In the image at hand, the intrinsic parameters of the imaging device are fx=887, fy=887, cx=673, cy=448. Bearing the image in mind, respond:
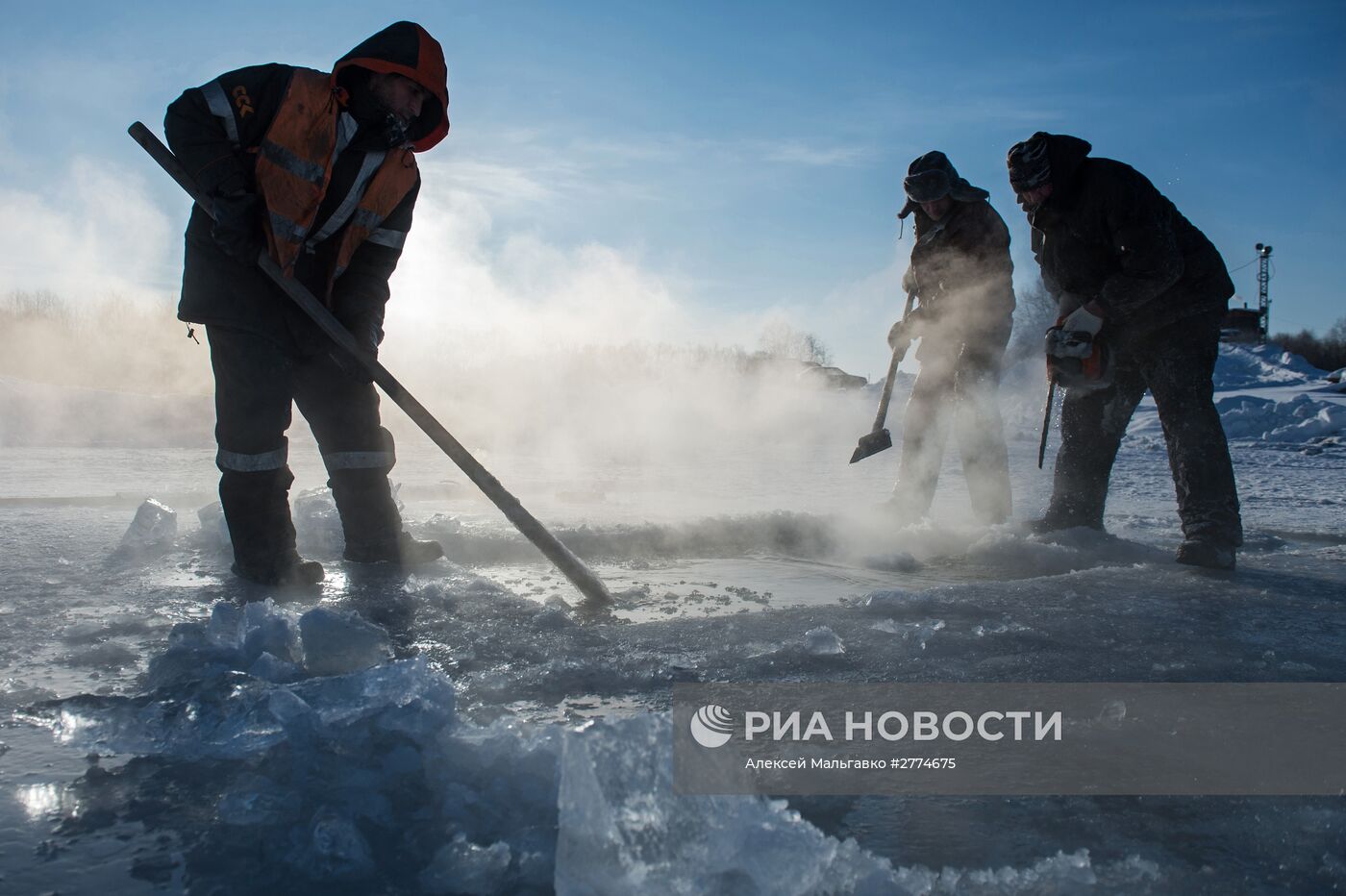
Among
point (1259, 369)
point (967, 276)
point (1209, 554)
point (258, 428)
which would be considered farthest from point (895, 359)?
point (1259, 369)

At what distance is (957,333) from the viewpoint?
4.23 meters

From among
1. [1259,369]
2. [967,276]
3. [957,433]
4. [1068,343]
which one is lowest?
[957,433]

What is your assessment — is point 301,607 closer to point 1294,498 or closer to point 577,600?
point 577,600

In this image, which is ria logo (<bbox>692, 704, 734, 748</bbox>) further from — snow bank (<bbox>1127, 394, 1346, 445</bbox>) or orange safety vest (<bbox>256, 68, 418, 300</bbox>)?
snow bank (<bbox>1127, 394, 1346, 445</bbox>)

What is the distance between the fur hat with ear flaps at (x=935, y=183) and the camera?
392 cm

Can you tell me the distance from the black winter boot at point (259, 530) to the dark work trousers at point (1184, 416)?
9.65ft

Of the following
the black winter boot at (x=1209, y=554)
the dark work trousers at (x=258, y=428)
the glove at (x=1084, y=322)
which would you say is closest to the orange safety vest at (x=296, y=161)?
the dark work trousers at (x=258, y=428)

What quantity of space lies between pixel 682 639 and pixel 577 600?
0.63 meters

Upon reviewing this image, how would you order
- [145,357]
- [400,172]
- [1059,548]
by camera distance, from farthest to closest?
1. [145,357]
2. [1059,548]
3. [400,172]

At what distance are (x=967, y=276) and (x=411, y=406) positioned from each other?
8.75 ft

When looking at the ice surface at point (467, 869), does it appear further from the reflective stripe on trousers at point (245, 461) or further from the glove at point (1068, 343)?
the glove at point (1068, 343)

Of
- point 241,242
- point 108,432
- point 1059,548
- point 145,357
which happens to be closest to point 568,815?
point 241,242

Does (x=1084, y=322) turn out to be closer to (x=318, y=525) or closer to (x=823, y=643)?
(x=823, y=643)

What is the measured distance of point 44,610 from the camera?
2225 mm
